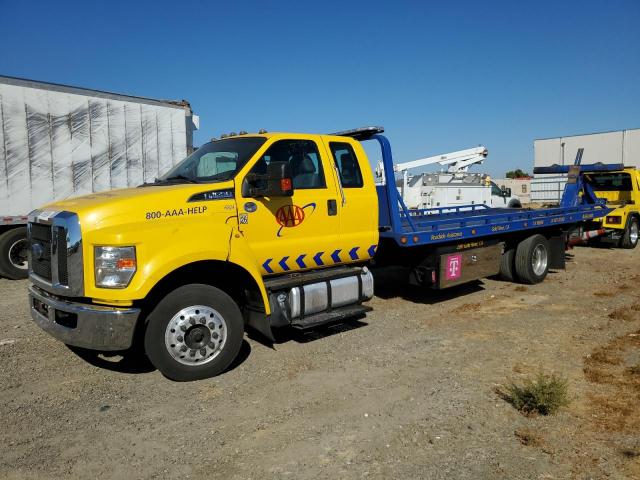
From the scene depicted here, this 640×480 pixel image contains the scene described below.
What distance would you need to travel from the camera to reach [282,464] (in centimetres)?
329

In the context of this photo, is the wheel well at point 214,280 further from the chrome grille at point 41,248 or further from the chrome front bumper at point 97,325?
the chrome grille at point 41,248

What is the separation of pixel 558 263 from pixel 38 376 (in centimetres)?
873

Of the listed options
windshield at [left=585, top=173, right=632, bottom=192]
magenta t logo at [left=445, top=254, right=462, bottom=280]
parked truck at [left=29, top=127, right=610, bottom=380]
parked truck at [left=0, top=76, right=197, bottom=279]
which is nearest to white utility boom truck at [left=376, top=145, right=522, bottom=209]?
windshield at [left=585, top=173, right=632, bottom=192]

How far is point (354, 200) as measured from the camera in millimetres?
5918

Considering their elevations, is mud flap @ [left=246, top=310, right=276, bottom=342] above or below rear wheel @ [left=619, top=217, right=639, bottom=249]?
below

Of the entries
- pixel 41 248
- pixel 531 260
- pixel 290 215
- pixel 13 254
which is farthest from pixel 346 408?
pixel 13 254

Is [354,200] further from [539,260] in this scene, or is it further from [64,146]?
[64,146]

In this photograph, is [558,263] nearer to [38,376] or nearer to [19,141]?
[38,376]

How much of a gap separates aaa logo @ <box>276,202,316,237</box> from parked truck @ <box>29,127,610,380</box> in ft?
0.05

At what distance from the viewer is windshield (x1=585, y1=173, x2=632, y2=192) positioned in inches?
562

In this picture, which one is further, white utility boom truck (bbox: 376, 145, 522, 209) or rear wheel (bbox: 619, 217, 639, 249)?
white utility boom truck (bbox: 376, 145, 522, 209)

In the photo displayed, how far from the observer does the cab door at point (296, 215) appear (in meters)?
5.02

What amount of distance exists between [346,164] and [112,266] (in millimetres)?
2987

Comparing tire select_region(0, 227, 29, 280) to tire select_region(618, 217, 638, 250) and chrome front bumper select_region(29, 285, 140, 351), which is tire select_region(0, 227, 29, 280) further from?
tire select_region(618, 217, 638, 250)
